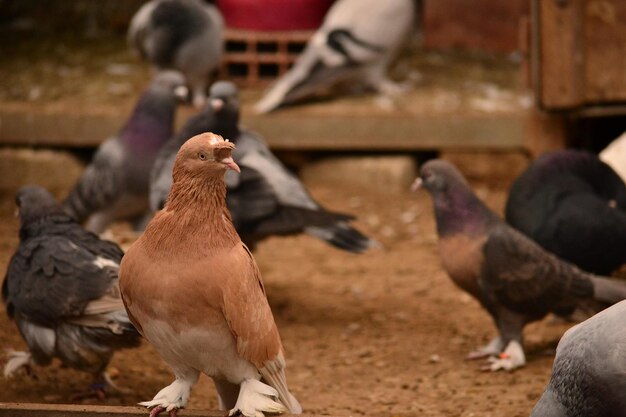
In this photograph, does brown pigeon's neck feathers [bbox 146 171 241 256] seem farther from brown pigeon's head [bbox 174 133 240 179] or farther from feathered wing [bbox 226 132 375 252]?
feathered wing [bbox 226 132 375 252]

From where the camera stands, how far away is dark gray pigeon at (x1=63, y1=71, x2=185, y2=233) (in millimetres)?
5945

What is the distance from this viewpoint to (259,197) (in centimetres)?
514

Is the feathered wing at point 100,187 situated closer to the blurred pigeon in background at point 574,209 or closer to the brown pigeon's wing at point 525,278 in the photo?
the blurred pigeon in background at point 574,209

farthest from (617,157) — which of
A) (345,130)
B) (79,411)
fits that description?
(79,411)

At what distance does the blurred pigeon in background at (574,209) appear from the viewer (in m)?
5.07

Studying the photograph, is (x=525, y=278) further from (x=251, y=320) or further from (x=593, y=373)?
(x=251, y=320)

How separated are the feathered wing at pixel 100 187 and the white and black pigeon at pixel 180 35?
1.36 m

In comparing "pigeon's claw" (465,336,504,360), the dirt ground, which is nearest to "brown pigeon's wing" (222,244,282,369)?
the dirt ground

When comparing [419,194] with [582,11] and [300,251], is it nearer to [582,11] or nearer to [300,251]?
[300,251]

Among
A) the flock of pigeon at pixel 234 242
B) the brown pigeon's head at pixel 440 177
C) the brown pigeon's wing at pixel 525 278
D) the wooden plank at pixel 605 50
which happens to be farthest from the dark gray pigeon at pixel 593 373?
the wooden plank at pixel 605 50

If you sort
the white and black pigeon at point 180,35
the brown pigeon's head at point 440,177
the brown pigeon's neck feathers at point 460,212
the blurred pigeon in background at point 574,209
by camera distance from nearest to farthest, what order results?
the brown pigeon's neck feathers at point 460,212 → the brown pigeon's head at point 440,177 → the blurred pigeon in background at point 574,209 → the white and black pigeon at point 180,35

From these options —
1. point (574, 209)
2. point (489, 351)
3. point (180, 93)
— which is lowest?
point (489, 351)

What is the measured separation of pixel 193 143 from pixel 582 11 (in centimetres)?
361

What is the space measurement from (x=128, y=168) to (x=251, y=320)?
2.79 metres
